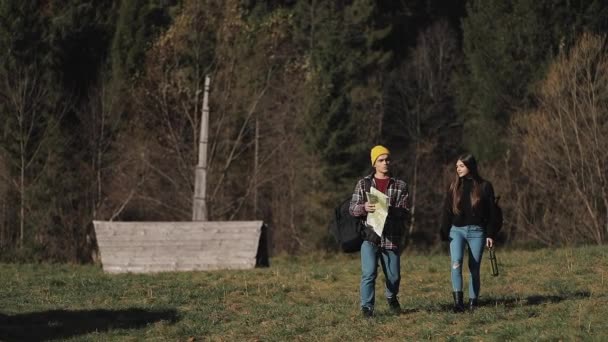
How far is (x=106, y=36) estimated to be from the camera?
1816 inches

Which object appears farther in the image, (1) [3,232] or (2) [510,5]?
(2) [510,5]

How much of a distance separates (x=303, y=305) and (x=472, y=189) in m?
3.57

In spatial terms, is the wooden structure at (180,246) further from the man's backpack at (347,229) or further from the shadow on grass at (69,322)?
the man's backpack at (347,229)

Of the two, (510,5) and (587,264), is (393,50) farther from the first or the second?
(587,264)

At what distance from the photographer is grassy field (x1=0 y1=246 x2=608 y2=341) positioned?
38.4ft

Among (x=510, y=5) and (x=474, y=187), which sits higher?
(x=510, y=5)

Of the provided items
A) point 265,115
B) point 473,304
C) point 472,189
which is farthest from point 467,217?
point 265,115

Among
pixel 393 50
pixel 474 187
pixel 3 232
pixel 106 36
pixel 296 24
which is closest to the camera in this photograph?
pixel 474 187

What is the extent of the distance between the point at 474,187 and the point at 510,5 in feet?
126

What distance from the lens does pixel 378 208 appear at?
12.1m

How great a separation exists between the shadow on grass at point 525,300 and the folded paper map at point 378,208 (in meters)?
1.83

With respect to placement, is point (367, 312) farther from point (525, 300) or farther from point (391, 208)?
point (525, 300)

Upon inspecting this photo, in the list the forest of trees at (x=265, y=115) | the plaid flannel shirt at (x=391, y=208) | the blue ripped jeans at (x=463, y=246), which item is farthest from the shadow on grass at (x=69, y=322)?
the forest of trees at (x=265, y=115)

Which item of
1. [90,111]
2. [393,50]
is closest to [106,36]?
[90,111]
